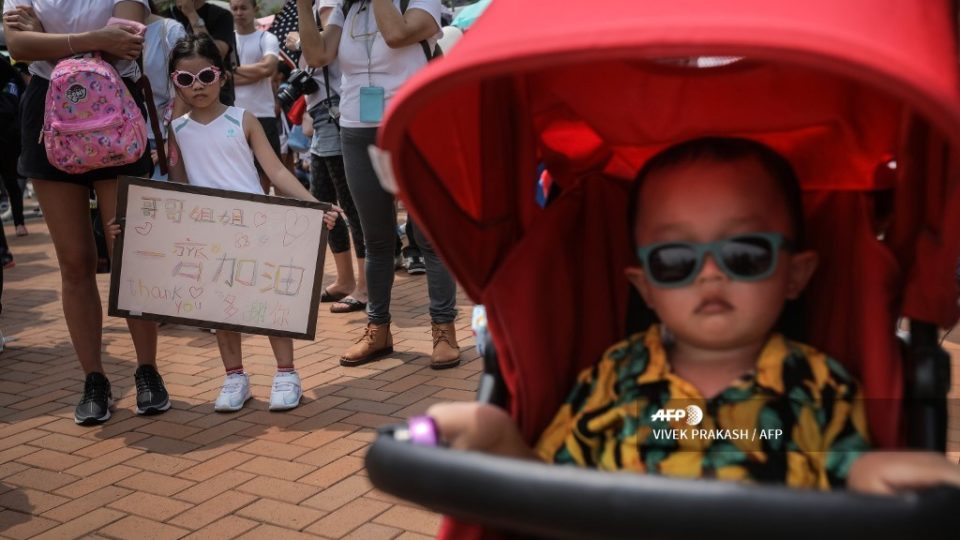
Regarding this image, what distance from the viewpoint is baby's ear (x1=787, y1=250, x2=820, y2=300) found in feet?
6.60

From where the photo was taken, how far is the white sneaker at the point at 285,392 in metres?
4.31

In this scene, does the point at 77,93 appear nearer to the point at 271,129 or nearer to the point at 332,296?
the point at 332,296

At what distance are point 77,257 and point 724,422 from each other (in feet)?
10.5

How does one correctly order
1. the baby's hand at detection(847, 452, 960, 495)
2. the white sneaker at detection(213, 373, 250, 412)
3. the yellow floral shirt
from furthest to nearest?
1. the white sneaker at detection(213, 373, 250, 412)
2. the yellow floral shirt
3. the baby's hand at detection(847, 452, 960, 495)

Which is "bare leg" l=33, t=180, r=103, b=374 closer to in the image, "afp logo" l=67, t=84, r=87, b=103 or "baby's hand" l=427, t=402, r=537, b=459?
"afp logo" l=67, t=84, r=87, b=103

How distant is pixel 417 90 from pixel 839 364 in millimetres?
986

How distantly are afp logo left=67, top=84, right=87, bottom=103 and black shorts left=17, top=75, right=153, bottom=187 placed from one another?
0.74ft

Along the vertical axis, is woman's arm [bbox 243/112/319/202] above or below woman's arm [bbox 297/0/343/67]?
below

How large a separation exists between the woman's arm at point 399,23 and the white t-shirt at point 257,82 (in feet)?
7.82

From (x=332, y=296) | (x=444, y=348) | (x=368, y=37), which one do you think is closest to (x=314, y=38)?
(x=368, y=37)

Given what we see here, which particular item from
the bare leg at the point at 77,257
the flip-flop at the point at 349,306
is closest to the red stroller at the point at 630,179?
the bare leg at the point at 77,257

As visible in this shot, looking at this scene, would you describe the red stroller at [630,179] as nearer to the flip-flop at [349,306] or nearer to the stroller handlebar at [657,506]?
the stroller handlebar at [657,506]

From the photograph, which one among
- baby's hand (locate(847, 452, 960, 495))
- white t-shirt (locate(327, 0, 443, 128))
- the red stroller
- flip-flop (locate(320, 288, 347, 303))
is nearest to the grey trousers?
white t-shirt (locate(327, 0, 443, 128))

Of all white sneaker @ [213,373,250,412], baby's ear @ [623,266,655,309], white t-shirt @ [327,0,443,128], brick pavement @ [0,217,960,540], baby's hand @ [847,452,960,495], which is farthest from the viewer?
white t-shirt @ [327,0,443,128]
